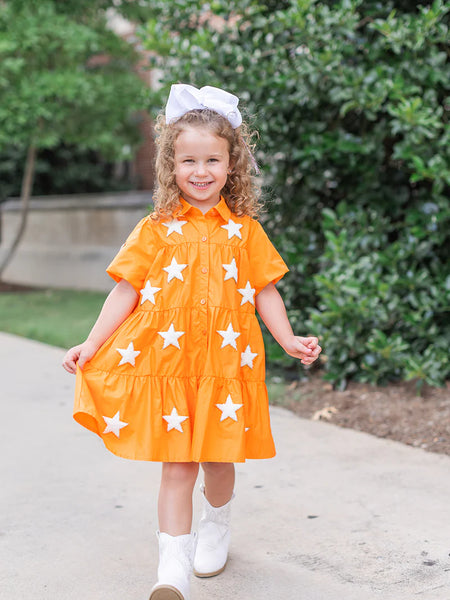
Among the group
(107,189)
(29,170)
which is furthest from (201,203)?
(107,189)

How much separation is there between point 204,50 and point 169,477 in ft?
10.6

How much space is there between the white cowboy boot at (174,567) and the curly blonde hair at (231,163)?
0.97 m

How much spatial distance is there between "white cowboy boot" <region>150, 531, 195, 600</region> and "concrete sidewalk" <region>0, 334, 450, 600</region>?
0.21m

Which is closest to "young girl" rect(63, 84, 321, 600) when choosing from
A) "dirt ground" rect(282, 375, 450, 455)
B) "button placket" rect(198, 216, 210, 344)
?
"button placket" rect(198, 216, 210, 344)

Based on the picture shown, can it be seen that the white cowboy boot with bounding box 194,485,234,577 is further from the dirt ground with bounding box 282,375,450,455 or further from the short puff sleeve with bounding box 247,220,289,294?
the dirt ground with bounding box 282,375,450,455

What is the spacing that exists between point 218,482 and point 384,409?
1.91 metres

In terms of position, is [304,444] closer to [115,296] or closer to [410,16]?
[115,296]

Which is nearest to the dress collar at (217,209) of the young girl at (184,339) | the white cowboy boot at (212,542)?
the young girl at (184,339)

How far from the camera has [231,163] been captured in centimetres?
256

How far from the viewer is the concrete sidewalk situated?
2518 millimetres

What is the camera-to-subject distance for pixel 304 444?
3.93 m

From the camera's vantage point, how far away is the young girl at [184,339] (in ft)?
7.73

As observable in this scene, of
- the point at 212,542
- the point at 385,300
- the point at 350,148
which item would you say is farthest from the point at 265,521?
the point at 350,148

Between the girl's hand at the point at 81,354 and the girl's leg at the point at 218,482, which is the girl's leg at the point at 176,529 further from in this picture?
the girl's hand at the point at 81,354
